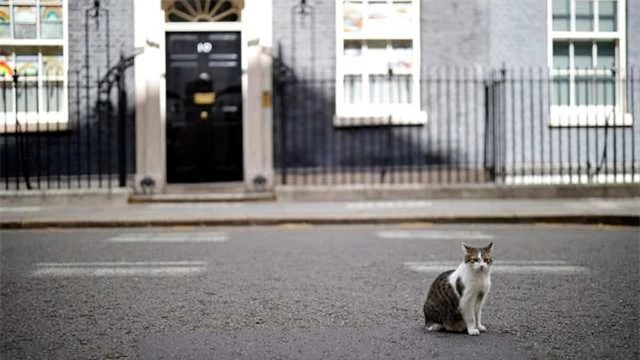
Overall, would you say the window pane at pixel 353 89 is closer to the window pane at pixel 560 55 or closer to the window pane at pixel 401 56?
the window pane at pixel 401 56

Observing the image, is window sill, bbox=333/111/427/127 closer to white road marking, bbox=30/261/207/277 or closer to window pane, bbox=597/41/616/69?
window pane, bbox=597/41/616/69

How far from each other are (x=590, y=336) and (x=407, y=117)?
31.4ft

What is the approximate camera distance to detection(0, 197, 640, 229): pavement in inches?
456

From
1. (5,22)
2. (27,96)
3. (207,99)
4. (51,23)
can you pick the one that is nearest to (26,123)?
(27,96)

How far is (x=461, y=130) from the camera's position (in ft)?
47.5

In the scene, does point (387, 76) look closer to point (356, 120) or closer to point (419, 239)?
point (356, 120)

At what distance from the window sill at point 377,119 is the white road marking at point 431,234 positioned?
384 cm

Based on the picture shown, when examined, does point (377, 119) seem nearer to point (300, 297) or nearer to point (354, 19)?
point (354, 19)

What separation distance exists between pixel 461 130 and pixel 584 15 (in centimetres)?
260

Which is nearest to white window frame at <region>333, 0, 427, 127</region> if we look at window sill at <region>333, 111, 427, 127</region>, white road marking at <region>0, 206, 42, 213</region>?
window sill at <region>333, 111, 427, 127</region>

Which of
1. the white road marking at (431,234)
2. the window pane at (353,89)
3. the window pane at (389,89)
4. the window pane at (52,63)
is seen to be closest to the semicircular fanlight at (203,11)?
the window pane at (52,63)

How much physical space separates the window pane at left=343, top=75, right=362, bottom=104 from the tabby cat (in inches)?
373

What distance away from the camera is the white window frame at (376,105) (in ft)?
46.9

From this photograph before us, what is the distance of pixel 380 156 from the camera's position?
1445 centimetres
